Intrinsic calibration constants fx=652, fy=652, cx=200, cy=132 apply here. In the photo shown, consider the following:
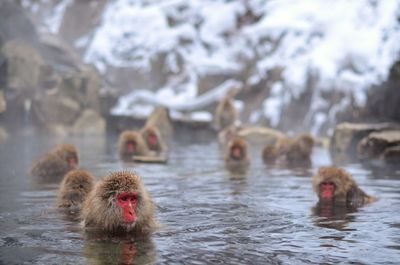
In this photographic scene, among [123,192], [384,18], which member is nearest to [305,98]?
[384,18]

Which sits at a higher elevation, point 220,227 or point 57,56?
point 57,56

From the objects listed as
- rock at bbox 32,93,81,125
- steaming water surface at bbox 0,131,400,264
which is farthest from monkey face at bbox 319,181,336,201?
rock at bbox 32,93,81,125

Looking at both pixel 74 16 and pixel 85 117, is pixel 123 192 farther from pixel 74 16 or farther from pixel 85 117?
pixel 74 16

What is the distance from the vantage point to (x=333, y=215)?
6.03 meters

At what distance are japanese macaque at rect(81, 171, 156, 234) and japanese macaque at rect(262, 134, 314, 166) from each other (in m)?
7.30

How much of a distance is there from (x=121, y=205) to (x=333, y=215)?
7.27 feet

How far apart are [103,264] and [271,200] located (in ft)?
10.8

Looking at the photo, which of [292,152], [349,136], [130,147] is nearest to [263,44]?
[349,136]

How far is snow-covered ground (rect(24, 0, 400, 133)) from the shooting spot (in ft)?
68.3

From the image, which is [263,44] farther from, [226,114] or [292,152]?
[292,152]

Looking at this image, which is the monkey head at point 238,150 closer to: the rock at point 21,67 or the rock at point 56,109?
the rock at point 21,67

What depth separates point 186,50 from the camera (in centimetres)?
2814

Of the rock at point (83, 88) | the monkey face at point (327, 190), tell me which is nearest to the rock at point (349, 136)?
the monkey face at point (327, 190)

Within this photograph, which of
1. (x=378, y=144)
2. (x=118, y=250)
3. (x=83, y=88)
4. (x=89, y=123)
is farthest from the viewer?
(x=83, y=88)
